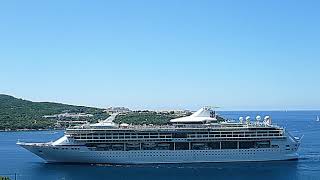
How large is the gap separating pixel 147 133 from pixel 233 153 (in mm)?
7726

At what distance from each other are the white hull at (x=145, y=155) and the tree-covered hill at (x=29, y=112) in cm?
6140

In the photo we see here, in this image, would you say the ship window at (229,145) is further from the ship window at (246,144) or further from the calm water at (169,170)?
the calm water at (169,170)

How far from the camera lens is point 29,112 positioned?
13625 cm

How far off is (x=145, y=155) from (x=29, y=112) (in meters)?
97.8

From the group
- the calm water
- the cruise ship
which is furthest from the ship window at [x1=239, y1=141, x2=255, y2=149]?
the calm water

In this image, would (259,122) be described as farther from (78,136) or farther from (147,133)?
(78,136)

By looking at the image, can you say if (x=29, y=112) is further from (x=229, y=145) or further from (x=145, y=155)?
(x=229, y=145)

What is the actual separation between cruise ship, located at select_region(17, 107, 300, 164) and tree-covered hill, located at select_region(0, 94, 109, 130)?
62308 mm

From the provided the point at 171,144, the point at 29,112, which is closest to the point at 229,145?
the point at 171,144

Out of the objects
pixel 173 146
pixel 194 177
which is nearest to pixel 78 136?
pixel 173 146

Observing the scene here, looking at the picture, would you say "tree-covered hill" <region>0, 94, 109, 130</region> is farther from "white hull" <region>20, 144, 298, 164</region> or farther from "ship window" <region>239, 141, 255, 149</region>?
"ship window" <region>239, 141, 255, 149</region>

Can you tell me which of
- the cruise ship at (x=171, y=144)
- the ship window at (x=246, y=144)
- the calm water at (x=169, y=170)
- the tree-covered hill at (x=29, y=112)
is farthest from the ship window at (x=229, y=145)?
the tree-covered hill at (x=29, y=112)

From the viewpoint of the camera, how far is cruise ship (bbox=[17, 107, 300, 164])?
44.1 meters

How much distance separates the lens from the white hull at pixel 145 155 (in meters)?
44.0
